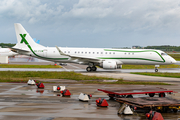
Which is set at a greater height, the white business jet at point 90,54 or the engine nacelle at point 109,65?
the white business jet at point 90,54

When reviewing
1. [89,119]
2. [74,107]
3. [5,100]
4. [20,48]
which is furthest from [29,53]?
[89,119]

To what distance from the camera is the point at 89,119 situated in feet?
33.4

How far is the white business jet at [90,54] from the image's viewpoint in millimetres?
39031

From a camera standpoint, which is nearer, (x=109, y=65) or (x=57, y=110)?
(x=57, y=110)

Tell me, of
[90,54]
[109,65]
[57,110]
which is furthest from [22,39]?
[57,110]

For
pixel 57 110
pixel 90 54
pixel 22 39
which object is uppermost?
pixel 22 39

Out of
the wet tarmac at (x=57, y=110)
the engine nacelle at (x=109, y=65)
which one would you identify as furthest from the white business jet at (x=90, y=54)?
the wet tarmac at (x=57, y=110)

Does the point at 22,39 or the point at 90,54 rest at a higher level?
the point at 22,39

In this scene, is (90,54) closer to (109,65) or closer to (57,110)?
(109,65)

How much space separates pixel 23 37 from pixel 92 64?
1239 cm

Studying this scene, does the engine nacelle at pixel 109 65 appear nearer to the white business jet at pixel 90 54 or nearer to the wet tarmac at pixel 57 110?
the white business jet at pixel 90 54

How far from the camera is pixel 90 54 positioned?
39.6m

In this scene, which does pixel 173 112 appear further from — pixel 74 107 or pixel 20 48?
pixel 20 48

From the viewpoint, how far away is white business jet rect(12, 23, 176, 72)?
39031 millimetres
